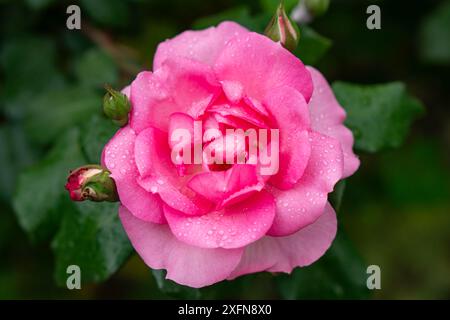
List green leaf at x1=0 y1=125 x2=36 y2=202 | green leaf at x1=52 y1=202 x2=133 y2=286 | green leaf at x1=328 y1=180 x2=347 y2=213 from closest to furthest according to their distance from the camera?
green leaf at x1=328 y1=180 x2=347 y2=213
green leaf at x1=52 y1=202 x2=133 y2=286
green leaf at x1=0 y1=125 x2=36 y2=202

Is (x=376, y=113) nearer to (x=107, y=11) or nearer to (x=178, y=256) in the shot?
(x=178, y=256)

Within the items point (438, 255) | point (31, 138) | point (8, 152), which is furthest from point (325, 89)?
point (438, 255)

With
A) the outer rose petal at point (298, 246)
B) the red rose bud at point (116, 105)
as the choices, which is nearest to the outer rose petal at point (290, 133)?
the outer rose petal at point (298, 246)

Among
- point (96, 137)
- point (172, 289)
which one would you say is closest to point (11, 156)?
point (96, 137)

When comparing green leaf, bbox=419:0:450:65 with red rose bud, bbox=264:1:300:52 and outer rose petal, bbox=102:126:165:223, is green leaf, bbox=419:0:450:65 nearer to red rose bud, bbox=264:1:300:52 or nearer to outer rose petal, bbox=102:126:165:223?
red rose bud, bbox=264:1:300:52

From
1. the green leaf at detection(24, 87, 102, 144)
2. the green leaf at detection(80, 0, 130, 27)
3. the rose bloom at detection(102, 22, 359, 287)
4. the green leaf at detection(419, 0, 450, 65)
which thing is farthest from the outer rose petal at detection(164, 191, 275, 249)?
the green leaf at detection(419, 0, 450, 65)
